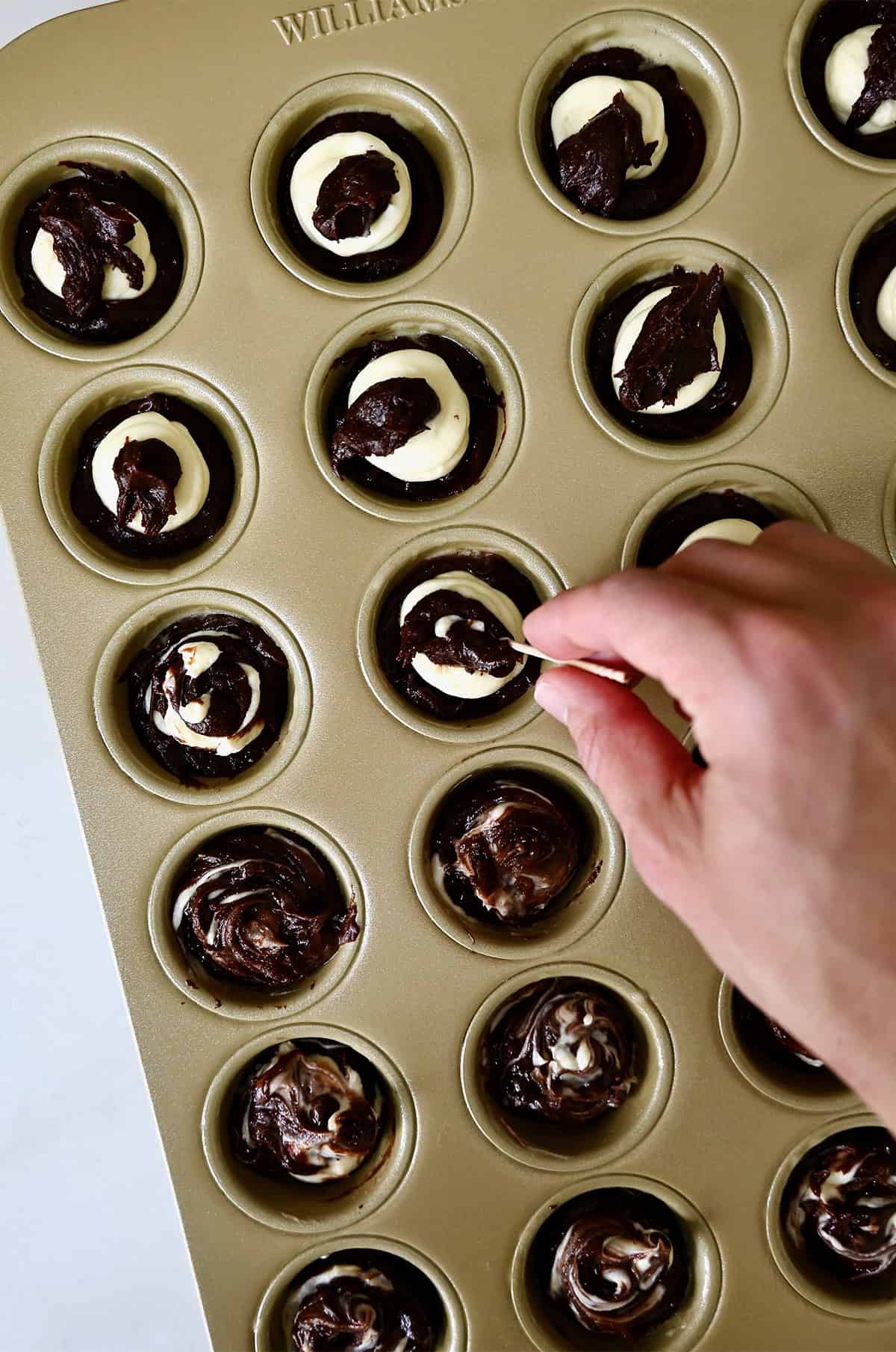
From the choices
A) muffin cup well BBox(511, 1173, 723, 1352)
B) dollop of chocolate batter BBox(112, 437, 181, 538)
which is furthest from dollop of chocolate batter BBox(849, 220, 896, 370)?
muffin cup well BBox(511, 1173, 723, 1352)

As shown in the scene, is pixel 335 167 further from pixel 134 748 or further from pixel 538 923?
pixel 538 923

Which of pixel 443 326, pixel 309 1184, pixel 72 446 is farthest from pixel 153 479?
pixel 309 1184

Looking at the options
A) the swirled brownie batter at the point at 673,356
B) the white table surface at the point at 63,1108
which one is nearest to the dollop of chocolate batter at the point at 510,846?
the swirled brownie batter at the point at 673,356

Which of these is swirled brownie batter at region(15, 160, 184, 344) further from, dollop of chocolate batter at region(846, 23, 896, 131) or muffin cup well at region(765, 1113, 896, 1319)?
muffin cup well at region(765, 1113, 896, 1319)

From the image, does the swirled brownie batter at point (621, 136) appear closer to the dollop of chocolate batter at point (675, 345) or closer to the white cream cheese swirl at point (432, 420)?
the dollop of chocolate batter at point (675, 345)

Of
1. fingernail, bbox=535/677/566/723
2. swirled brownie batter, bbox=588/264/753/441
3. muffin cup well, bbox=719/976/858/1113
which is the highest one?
swirled brownie batter, bbox=588/264/753/441

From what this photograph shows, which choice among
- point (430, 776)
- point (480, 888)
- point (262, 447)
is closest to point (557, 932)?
point (480, 888)

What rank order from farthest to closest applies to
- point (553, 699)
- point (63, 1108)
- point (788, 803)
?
1. point (63, 1108)
2. point (553, 699)
3. point (788, 803)
